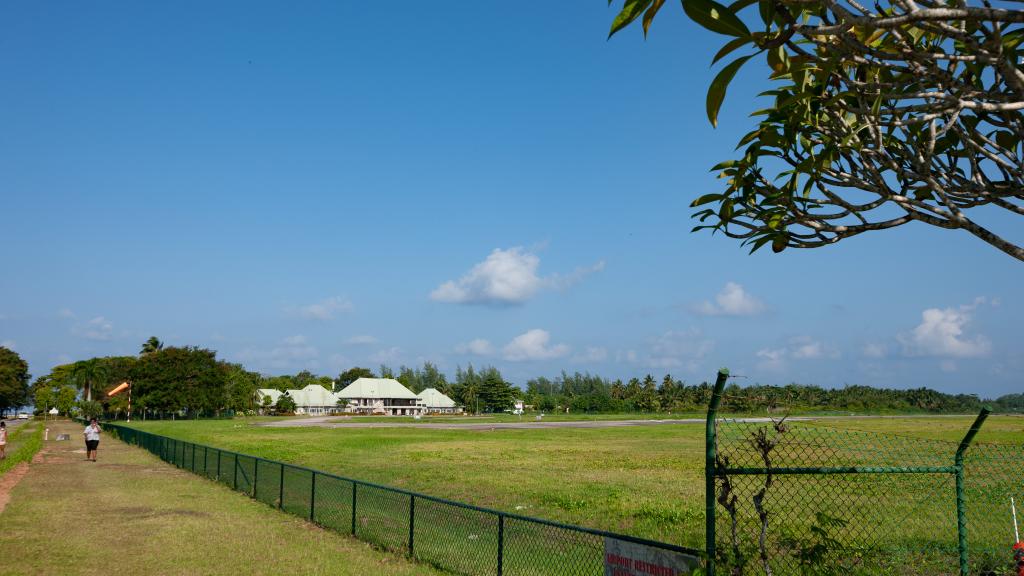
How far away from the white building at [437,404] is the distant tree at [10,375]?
7088 cm

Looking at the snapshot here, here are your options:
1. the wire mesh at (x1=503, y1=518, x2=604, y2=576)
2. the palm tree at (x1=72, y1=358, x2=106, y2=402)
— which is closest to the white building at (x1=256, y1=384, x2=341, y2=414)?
the palm tree at (x1=72, y1=358, x2=106, y2=402)

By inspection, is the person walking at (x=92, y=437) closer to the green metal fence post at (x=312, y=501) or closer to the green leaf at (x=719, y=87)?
the green metal fence post at (x=312, y=501)

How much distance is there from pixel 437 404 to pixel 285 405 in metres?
33.5

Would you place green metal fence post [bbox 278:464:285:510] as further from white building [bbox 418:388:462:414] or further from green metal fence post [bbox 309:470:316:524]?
white building [bbox 418:388:462:414]

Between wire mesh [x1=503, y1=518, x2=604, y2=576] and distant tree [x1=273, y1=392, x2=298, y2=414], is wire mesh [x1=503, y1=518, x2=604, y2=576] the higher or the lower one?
the higher one

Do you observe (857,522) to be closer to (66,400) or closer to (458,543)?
(458,543)

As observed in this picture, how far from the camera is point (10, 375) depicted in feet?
395

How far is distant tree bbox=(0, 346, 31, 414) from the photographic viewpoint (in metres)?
119

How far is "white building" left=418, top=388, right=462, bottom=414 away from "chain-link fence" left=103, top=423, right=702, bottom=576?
127 m

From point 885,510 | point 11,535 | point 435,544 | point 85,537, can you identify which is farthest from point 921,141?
point 11,535

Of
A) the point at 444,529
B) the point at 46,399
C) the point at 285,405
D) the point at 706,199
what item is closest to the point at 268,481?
the point at 444,529

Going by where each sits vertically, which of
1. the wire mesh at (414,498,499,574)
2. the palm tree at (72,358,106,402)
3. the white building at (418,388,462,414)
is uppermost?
the palm tree at (72,358,106,402)

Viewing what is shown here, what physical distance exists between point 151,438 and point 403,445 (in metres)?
13.7

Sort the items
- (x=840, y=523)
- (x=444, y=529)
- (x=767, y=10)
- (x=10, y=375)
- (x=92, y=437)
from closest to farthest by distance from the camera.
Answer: (x=767, y=10) < (x=840, y=523) < (x=444, y=529) < (x=92, y=437) < (x=10, y=375)
